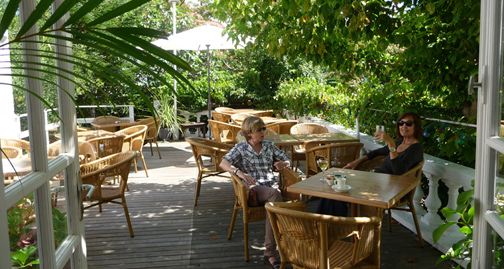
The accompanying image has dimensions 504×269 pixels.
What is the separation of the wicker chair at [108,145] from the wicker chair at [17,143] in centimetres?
471

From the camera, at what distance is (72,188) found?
184 centimetres

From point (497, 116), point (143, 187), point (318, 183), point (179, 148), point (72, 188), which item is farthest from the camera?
point (179, 148)

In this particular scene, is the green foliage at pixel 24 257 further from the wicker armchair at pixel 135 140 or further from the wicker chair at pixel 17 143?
the wicker armchair at pixel 135 140

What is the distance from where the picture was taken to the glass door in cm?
169

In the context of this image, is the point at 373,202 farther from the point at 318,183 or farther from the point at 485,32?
the point at 485,32

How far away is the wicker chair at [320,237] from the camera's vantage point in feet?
7.68

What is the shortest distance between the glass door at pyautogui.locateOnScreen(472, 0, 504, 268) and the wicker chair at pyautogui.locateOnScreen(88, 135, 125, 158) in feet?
16.2

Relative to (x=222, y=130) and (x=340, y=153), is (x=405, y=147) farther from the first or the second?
(x=222, y=130)

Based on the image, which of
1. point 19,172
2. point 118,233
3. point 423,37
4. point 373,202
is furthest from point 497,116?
point 118,233

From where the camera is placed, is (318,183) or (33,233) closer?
(33,233)

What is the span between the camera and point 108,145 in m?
6.07

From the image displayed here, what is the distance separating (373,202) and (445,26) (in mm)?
2125

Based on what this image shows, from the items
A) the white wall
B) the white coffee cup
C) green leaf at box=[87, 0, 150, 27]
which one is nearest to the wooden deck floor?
the white coffee cup

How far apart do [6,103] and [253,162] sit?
2.99m
